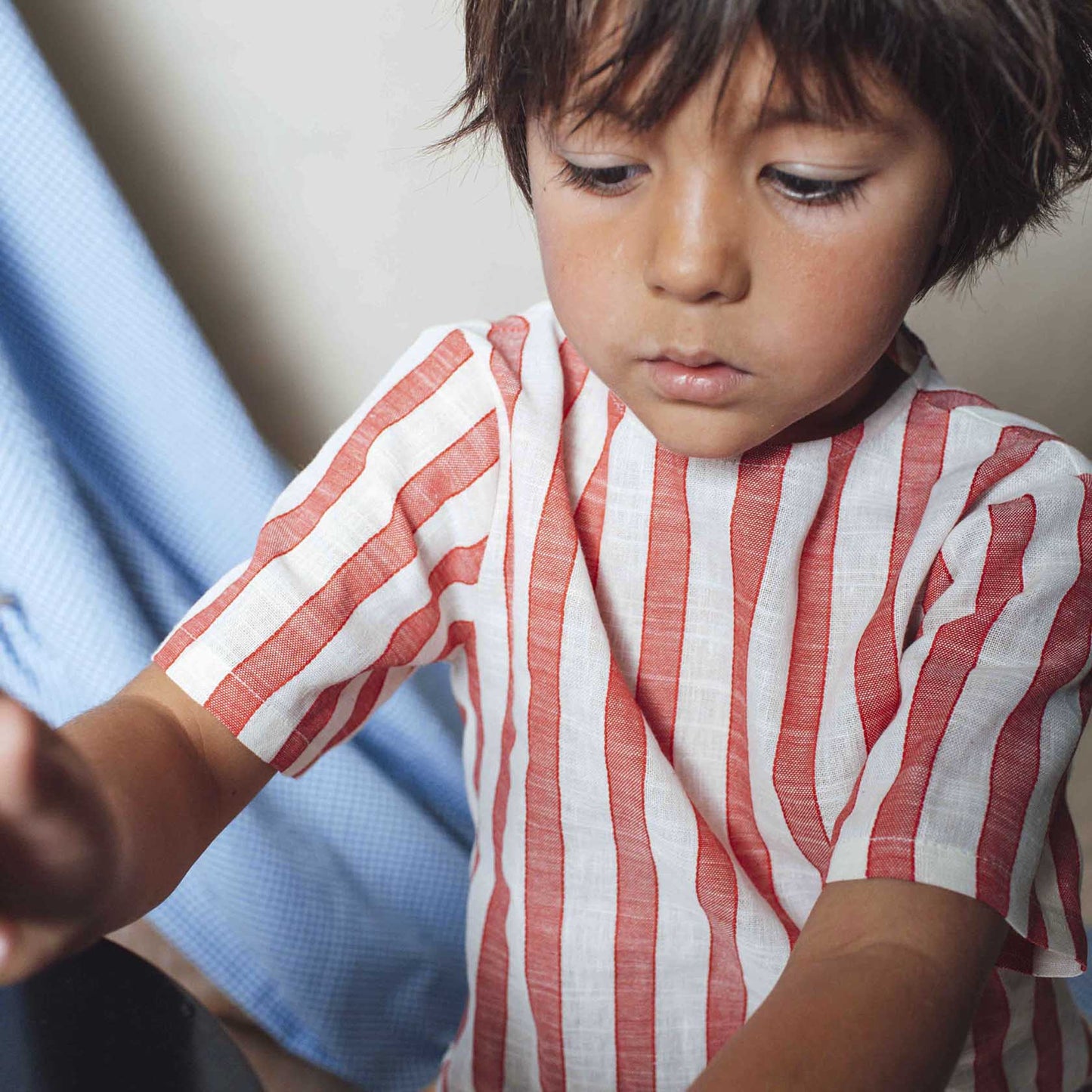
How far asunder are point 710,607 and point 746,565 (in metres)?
0.02

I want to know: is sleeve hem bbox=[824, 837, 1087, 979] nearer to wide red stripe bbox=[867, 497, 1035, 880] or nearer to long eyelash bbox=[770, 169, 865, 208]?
wide red stripe bbox=[867, 497, 1035, 880]

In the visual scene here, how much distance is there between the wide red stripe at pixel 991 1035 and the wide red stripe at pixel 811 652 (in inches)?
4.3

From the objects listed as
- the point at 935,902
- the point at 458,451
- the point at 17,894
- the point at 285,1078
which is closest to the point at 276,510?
the point at 458,451

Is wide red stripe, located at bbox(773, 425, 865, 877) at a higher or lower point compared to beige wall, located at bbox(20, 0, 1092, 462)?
lower

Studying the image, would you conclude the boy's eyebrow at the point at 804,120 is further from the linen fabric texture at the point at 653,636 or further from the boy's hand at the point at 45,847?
the boy's hand at the point at 45,847

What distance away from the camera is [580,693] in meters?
0.54

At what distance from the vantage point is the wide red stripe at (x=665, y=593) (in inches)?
21.0

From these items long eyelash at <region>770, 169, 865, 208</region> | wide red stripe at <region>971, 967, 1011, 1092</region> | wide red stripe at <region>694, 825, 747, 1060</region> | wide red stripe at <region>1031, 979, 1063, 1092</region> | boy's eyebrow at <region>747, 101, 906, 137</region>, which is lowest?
wide red stripe at <region>1031, 979, 1063, 1092</region>

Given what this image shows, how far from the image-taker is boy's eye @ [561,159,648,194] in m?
0.43

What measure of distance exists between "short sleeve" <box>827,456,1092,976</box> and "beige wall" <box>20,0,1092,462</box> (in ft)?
1.54

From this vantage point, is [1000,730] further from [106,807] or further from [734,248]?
[106,807]

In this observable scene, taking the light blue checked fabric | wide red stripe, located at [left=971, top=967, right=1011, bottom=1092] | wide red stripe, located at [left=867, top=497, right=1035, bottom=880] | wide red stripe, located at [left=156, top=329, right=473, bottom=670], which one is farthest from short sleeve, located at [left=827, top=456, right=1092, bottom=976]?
the light blue checked fabric

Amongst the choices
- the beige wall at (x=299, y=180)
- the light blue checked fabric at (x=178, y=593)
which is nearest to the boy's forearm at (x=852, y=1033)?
the light blue checked fabric at (x=178, y=593)

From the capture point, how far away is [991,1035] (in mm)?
556
